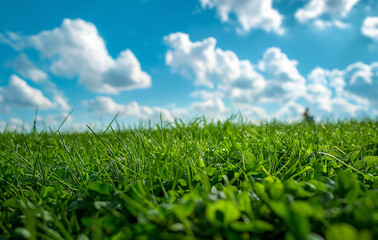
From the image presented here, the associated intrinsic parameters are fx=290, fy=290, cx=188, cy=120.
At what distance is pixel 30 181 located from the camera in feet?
8.33

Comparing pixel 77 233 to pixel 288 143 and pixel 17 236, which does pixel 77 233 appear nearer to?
pixel 17 236

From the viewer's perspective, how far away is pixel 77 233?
5.55 ft

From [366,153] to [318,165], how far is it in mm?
1649

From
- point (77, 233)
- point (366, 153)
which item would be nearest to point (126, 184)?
point (77, 233)

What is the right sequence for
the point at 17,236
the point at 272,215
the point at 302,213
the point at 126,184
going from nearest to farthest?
the point at 302,213 < the point at 272,215 < the point at 17,236 < the point at 126,184

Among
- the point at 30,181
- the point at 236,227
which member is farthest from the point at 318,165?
the point at 30,181

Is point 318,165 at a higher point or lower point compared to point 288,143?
lower

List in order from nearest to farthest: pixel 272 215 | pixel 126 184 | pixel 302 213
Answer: pixel 302 213 → pixel 272 215 → pixel 126 184

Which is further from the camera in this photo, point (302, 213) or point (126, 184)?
point (126, 184)

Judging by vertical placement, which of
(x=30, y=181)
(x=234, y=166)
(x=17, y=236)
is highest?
(x=234, y=166)

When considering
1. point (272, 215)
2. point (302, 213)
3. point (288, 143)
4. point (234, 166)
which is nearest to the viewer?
point (302, 213)

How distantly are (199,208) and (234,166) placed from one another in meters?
1.14

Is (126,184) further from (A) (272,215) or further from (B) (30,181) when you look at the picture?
(A) (272,215)

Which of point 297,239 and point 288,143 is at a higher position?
point 288,143
